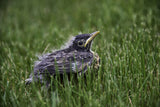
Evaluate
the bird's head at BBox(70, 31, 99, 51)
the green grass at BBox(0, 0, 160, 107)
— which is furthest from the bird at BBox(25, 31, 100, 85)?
the green grass at BBox(0, 0, 160, 107)

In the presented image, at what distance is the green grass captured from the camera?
2.76m

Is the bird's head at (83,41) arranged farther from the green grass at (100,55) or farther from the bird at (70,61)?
the green grass at (100,55)

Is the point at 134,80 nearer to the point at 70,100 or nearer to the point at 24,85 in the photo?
the point at 70,100

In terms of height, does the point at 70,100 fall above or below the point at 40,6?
below

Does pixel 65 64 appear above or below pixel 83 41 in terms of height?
below

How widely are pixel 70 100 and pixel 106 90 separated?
53 cm

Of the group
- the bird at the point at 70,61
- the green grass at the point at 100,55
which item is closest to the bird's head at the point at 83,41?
the bird at the point at 70,61

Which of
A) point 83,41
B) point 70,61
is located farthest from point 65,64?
point 83,41

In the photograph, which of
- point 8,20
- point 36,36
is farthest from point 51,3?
point 36,36

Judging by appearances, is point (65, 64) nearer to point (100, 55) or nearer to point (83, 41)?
point (83, 41)

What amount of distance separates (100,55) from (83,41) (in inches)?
19.6

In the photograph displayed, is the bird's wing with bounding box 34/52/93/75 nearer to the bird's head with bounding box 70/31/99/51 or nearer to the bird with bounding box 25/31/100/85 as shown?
the bird with bounding box 25/31/100/85

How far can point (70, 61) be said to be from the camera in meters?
2.91

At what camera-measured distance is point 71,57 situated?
3086 mm
